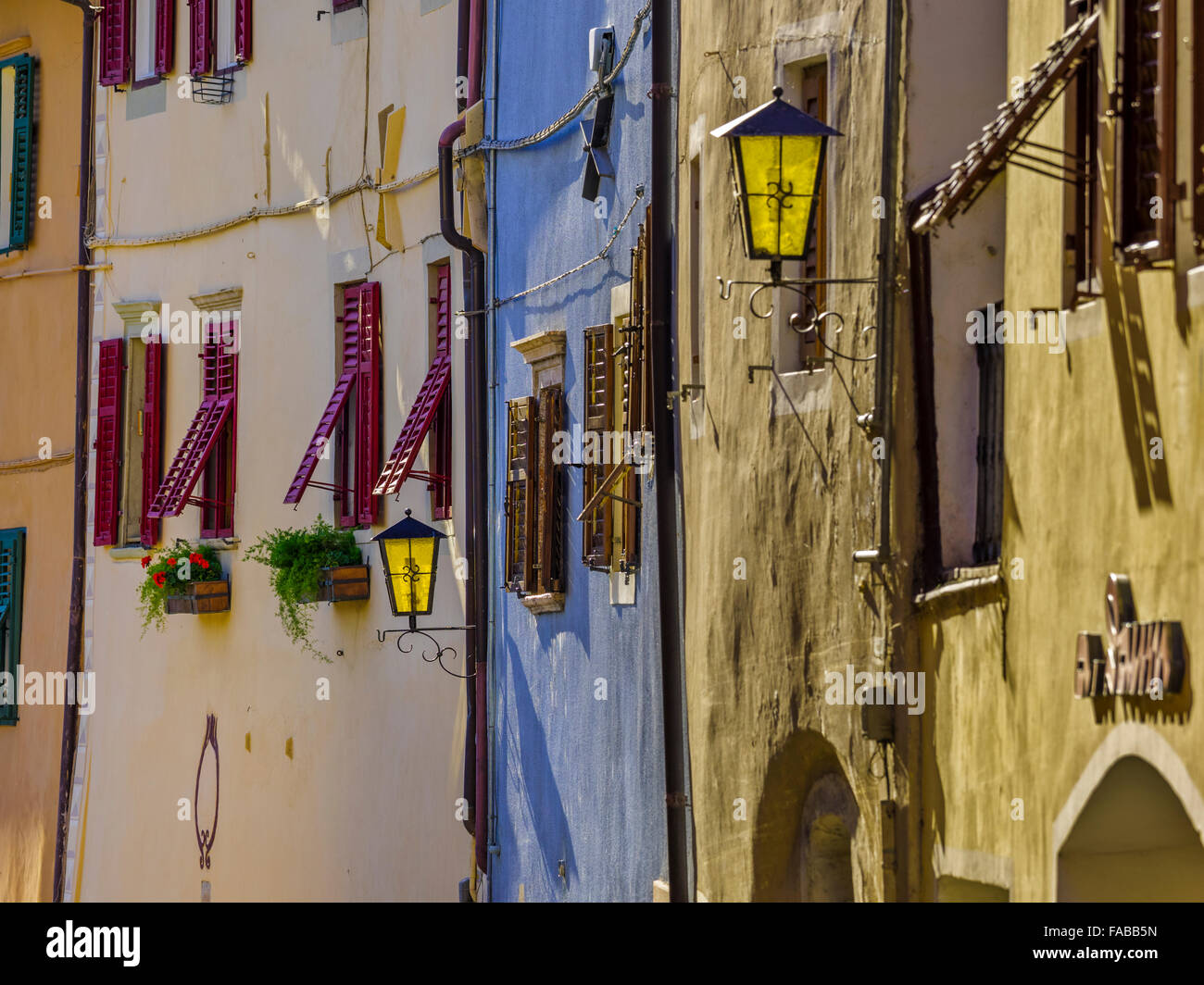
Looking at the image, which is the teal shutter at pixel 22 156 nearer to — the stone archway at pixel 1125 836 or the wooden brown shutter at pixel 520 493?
the wooden brown shutter at pixel 520 493

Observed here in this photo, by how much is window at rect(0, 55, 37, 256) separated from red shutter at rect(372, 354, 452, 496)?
7.27 meters

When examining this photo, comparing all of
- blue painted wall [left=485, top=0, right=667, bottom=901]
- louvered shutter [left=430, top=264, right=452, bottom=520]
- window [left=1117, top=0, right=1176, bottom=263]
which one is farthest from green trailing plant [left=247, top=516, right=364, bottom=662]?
window [left=1117, top=0, right=1176, bottom=263]

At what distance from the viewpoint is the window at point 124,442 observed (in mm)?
20016

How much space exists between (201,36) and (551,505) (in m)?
7.33

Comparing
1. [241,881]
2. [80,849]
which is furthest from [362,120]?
[80,849]

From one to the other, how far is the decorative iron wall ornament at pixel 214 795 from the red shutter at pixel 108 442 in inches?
92.8

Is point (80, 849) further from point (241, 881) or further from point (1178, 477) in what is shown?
point (1178, 477)

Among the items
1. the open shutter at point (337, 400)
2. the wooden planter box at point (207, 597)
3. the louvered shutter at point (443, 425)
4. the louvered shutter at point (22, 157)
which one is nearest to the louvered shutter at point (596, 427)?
the louvered shutter at point (443, 425)

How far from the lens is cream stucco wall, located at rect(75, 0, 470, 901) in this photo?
1642cm

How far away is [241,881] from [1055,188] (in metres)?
12.0

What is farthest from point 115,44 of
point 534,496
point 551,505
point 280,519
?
point 551,505

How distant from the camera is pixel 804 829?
415 inches

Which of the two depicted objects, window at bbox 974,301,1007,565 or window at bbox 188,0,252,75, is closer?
window at bbox 974,301,1007,565

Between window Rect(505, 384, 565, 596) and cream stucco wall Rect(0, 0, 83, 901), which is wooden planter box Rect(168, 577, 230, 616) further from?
window Rect(505, 384, 565, 596)
